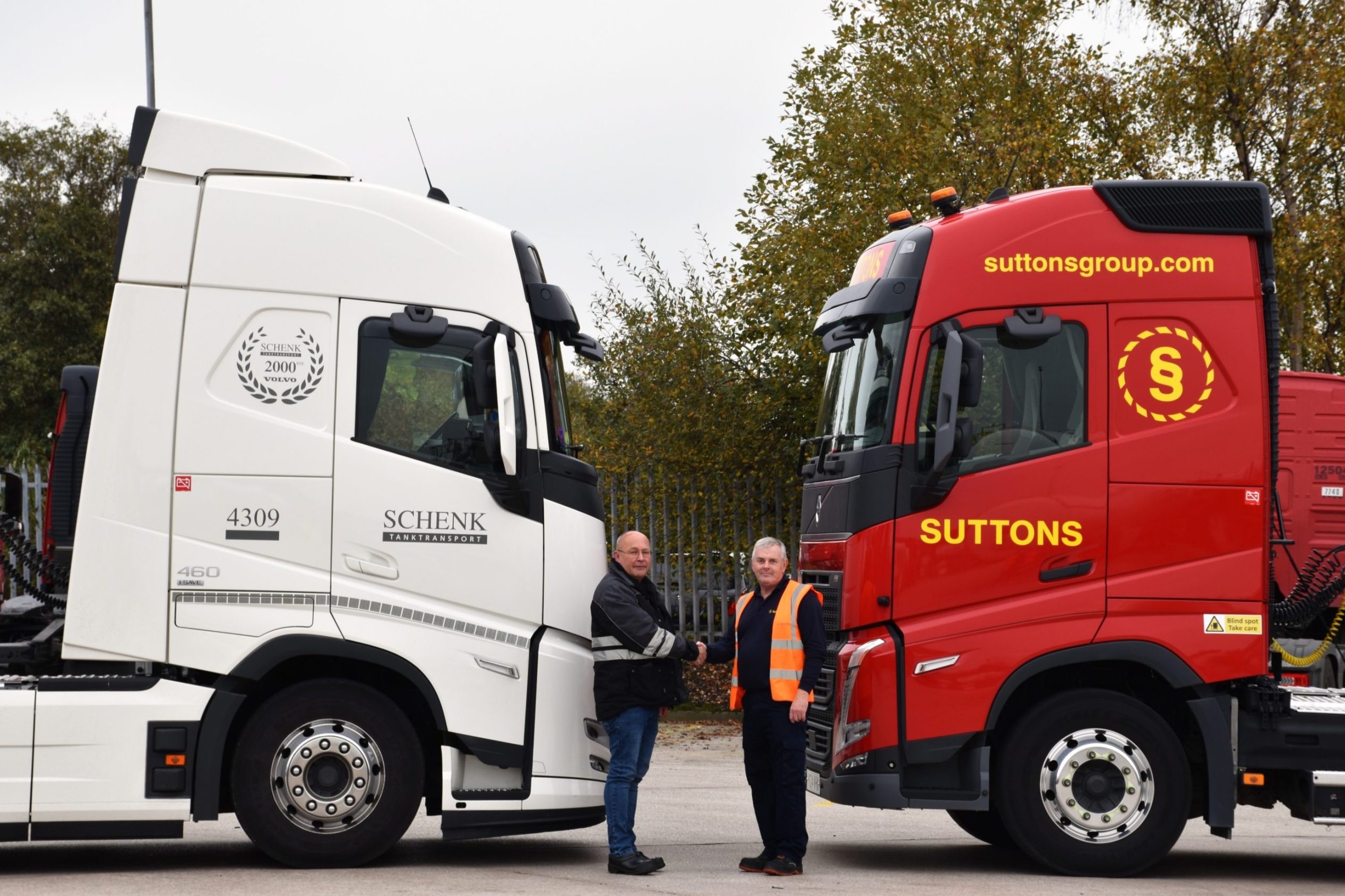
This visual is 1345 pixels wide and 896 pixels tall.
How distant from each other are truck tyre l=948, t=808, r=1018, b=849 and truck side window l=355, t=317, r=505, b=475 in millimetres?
3757

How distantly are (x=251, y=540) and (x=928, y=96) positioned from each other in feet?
42.1

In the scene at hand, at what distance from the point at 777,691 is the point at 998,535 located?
1.43m

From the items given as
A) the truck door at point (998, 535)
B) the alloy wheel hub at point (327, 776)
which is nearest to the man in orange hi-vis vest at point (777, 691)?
the truck door at point (998, 535)

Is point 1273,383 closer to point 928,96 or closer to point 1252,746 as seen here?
point 1252,746

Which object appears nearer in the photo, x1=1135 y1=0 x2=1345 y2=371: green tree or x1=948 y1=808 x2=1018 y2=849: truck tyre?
x1=948 y1=808 x2=1018 y2=849: truck tyre

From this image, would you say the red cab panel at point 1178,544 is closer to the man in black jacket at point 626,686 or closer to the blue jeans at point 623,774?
the man in black jacket at point 626,686

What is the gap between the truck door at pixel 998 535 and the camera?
307 inches

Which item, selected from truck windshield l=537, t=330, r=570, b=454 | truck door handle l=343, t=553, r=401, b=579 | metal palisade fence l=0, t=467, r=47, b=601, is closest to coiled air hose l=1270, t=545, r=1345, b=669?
truck windshield l=537, t=330, r=570, b=454

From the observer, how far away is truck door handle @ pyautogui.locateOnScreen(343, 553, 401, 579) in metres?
7.70

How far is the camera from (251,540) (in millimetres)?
7656

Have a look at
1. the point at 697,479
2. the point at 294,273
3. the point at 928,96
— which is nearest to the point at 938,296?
the point at 294,273

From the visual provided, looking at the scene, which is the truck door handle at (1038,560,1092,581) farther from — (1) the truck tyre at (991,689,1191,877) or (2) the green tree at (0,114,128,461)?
(2) the green tree at (0,114,128,461)

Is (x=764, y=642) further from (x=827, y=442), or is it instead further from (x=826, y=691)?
(x=827, y=442)

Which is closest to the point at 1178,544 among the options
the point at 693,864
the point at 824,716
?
the point at 824,716
